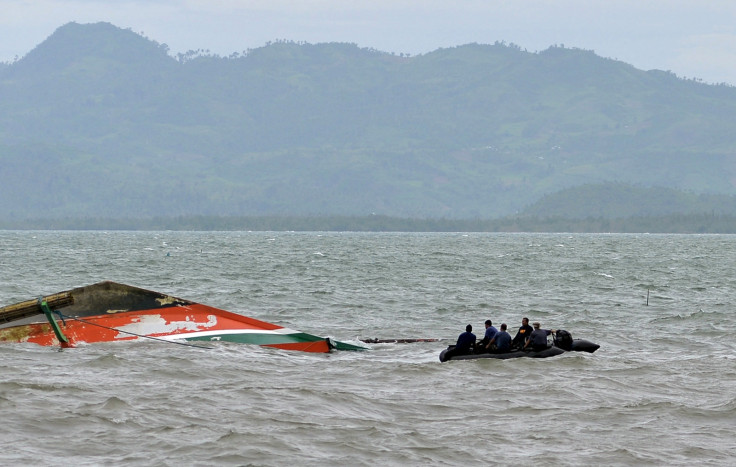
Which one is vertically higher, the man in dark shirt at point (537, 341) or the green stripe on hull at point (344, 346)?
the man in dark shirt at point (537, 341)

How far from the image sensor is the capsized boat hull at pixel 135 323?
28.8 metres

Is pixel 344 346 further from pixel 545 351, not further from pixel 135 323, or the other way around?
pixel 135 323

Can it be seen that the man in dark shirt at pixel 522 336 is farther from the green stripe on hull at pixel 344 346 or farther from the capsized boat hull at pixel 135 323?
the capsized boat hull at pixel 135 323

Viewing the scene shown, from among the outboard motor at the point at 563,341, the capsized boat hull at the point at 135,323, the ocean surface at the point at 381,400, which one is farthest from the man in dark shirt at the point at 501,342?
the capsized boat hull at the point at 135,323

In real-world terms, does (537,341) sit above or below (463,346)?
above

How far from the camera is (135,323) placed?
29.7 m

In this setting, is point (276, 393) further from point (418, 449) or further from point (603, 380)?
point (603, 380)

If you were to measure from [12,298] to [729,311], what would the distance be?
33.4 metres

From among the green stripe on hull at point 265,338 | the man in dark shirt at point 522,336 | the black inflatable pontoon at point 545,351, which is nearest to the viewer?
the black inflatable pontoon at point 545,351

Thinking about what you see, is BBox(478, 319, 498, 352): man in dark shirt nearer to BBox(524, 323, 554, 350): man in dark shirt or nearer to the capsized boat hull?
BBox(524, 323, 554, 350): man in dark shirt

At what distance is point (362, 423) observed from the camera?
1973 cm

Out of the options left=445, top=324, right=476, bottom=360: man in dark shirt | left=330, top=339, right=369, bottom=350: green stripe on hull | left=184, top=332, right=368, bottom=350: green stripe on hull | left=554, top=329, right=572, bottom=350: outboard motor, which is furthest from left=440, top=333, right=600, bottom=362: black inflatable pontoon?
left=184, top=332, right=368, bottom=350: green stripe on hull

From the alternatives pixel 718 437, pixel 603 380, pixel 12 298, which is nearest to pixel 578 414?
pixel 718 437

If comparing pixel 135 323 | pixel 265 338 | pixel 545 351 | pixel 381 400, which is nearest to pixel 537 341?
pixel 545 351
